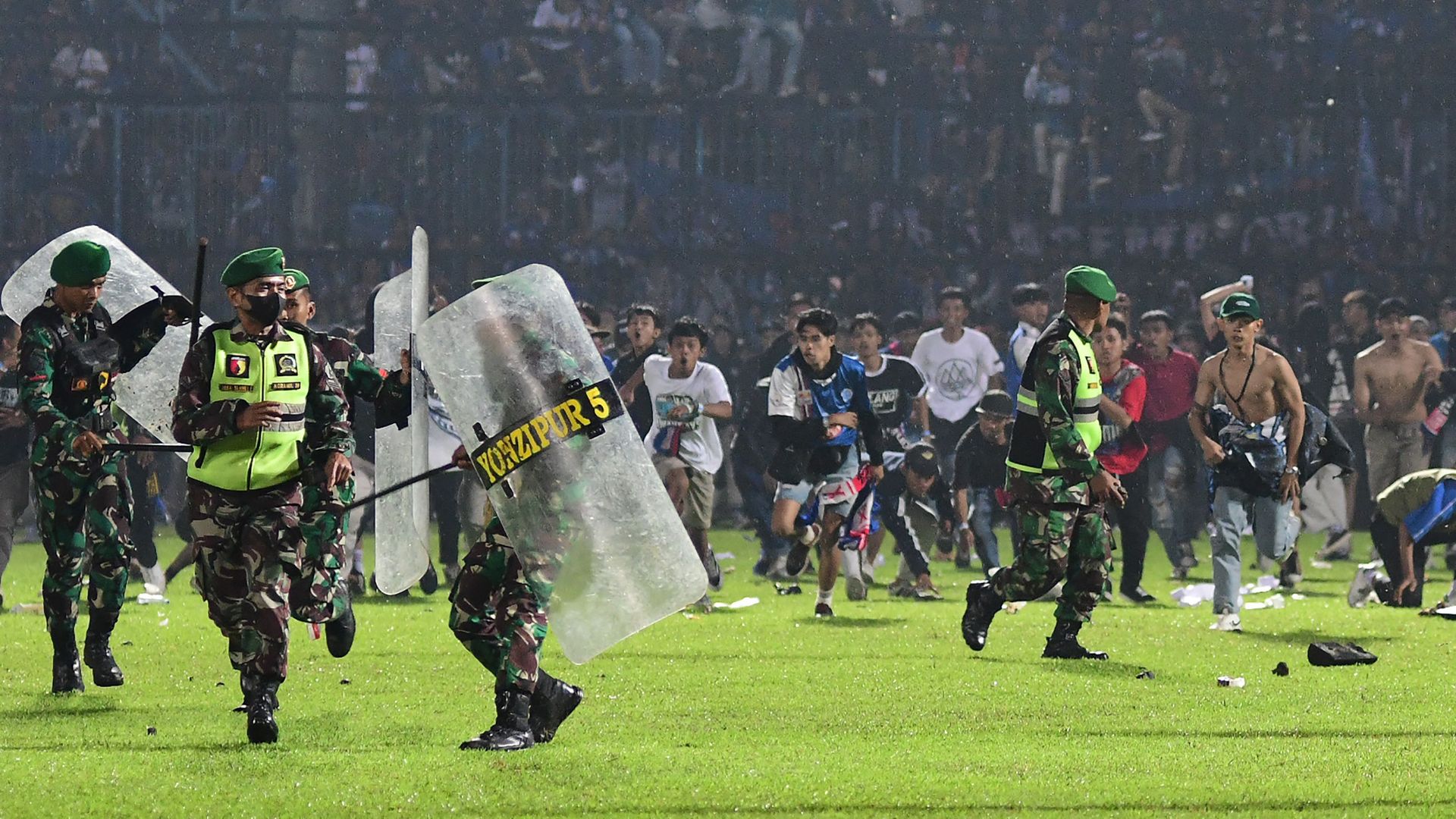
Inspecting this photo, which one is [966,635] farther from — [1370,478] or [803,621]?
[1370,478]

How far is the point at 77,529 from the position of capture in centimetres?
829

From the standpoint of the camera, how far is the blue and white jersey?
11852 mm

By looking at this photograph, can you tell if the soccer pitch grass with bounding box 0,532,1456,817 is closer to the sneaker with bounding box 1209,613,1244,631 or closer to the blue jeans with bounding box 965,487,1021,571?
the sneaker with bounding box 1209,613,1244,631

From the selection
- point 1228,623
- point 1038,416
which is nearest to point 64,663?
point 1038,416

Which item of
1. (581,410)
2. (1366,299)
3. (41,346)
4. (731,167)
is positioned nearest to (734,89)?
(731,167)

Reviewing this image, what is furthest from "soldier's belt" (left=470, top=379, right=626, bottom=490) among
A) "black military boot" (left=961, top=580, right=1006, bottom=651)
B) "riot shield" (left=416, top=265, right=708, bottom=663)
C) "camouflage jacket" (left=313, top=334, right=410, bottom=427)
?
"black military boot" (left=961, top=580, right=1006, bottom=651)

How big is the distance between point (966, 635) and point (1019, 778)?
3.59 meters

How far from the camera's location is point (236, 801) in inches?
229

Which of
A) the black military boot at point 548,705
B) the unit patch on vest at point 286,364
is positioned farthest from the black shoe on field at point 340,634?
the black military boot at point 548,705

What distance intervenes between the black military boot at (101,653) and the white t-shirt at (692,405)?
4896 millimetres

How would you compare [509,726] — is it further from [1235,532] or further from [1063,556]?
[1235,532]

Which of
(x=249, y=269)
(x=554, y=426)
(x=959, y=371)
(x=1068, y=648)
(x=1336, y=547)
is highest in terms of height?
(x=249, y=269)

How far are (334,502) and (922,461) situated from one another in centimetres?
616

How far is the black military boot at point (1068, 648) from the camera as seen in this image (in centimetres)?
960
